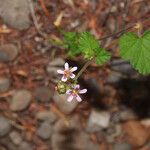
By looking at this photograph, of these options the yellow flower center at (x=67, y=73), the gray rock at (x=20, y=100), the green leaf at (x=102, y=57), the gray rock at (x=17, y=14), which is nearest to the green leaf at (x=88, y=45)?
the green leaf at (x=102, y=57)

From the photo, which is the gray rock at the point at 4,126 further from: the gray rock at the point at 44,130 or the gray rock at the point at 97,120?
the gray rock at the point at 97,120

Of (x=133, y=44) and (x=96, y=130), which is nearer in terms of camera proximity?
(x=133, y=44)

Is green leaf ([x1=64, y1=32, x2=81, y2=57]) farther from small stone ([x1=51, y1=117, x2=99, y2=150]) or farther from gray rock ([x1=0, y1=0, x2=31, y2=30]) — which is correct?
small stone ([x1=51, y1=117, x2=99, y2=150])

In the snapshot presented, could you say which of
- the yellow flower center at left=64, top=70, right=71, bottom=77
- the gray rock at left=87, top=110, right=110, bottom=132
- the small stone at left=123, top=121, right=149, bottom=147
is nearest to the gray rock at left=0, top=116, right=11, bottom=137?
the gray rock at left=87, top=110, right=110, bottom=132

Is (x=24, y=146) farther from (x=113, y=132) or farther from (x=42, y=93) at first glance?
(x=113, y=132)

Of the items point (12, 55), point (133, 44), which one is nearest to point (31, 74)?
point (12, 55)

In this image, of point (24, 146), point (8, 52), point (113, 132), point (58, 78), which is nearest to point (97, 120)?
point (113, 132)

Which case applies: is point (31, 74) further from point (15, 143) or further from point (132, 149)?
point (132, 149)
